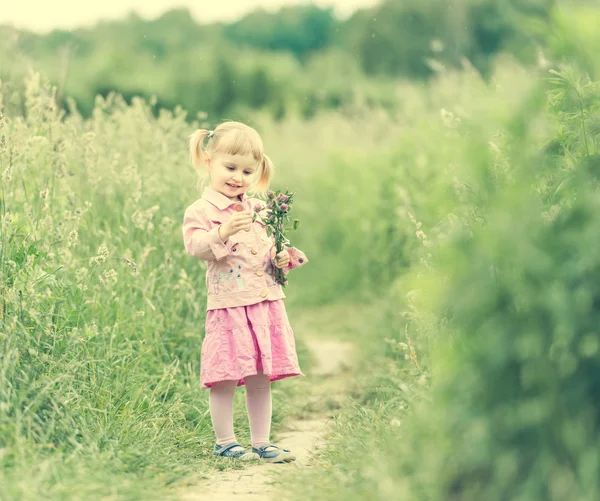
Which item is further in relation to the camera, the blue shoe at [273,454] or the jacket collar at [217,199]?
the jacket collar at [217,199]

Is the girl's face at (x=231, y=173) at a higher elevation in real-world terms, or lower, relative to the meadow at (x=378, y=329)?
higher

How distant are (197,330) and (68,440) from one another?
1810 mm

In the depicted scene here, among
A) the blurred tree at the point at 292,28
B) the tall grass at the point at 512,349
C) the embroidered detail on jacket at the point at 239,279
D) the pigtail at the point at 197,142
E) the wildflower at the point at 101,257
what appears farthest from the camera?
the blurred tree at the point at 292,28

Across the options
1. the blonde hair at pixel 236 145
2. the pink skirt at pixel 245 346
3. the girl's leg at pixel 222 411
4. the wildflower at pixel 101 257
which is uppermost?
the blonde hair at pixel 236 145

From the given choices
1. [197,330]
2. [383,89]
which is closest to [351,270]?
[197,330]

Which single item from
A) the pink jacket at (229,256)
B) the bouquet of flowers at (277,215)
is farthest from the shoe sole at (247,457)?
the bouquet of flowers at (277,215)

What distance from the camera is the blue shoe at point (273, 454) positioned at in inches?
163

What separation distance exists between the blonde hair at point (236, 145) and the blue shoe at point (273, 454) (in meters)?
1.18

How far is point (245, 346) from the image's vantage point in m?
4.09

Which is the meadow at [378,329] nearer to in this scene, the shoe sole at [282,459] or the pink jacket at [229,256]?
the shoe sole at [282,459]

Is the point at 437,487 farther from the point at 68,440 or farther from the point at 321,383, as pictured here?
the point at 321,383

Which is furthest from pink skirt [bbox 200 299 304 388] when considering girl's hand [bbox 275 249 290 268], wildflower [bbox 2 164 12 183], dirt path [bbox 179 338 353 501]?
wildflower [bbox 2 164 12 183]

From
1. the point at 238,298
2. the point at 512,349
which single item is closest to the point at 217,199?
the point at 238,298

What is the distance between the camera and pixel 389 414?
4102mm
